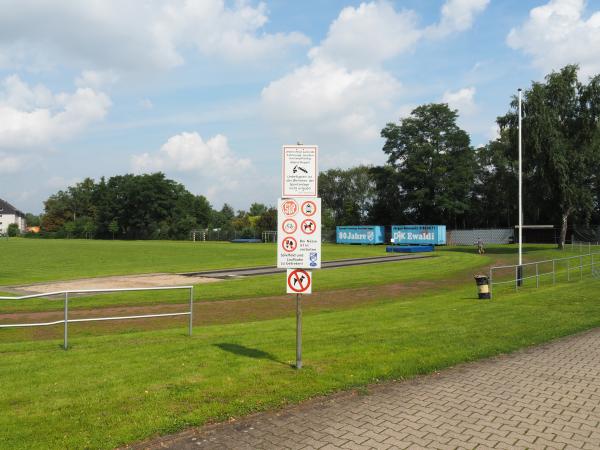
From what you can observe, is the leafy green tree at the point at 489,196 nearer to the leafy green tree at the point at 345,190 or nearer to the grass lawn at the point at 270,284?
the leafy green tree at the point at 345,190

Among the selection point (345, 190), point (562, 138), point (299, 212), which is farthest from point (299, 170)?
point (345, 190)

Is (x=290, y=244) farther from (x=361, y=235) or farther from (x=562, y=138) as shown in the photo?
(x=361, y=235)

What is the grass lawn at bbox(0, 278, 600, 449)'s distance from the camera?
17.1 feet

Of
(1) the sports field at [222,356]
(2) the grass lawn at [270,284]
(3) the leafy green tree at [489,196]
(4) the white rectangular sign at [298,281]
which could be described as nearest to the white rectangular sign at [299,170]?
(4) the white rectangular sign at [298,281]

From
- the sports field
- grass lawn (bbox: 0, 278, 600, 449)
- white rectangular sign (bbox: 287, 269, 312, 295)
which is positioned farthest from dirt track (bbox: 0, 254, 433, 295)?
white rectangular sign (bbox: 287, 269, 312, 295)

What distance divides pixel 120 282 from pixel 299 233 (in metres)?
18.0

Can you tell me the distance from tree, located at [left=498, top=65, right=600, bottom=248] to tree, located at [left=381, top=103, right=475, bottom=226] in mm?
26933

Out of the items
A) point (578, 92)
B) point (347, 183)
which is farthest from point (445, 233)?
point (347, 183)

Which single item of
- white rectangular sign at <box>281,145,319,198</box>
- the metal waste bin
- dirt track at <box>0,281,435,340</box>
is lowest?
dirt track at <box>0,281,435,340</box>

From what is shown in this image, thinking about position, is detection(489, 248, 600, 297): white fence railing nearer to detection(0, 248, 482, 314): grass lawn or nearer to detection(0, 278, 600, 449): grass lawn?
detection(0, 248, 482, 314): grass lawn

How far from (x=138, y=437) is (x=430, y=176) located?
74068mm

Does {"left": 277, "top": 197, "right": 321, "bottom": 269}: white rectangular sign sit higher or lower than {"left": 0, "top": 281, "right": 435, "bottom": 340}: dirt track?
higher

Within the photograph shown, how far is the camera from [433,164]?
75.3 meters

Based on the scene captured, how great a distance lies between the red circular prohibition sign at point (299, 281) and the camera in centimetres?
716
